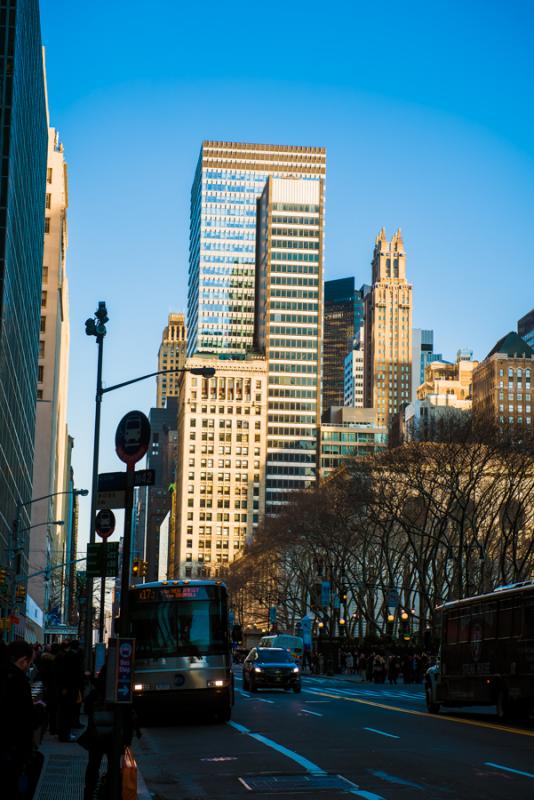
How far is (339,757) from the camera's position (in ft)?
60.5

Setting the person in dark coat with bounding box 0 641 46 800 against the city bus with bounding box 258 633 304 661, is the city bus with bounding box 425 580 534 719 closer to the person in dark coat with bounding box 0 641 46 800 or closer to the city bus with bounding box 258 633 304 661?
the person in dark coat with bounding box 0 641 46 800

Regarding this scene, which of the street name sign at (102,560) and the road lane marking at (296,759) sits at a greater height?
the street name sign at (102,560)

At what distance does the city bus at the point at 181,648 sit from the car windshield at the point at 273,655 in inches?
684

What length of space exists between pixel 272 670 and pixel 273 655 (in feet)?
4.31

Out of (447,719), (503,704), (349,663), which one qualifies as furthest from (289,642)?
(503,704)

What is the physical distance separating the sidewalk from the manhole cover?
4.69 ft

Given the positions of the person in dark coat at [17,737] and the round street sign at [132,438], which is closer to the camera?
the person in dark coat at [17,737]

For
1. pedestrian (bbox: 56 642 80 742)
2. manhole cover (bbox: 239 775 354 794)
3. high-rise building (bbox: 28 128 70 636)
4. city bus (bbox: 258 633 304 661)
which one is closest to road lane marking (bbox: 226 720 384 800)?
manhole cover (bbox: 239 775 354 794)

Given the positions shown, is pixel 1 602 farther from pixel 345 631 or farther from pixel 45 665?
pixel 45 665

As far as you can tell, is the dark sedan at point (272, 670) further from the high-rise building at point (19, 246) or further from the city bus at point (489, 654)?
the high-rise building at point (19, 246)

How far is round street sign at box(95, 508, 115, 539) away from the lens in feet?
105

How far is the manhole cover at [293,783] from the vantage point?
14.7 metres

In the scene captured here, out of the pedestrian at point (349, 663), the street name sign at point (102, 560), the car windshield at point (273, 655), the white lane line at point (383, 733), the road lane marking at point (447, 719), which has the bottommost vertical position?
the pedestrian at point (349, 663)

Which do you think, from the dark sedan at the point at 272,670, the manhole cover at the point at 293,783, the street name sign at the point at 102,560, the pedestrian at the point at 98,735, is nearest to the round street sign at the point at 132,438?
the pedestrian at the point at 98,735
